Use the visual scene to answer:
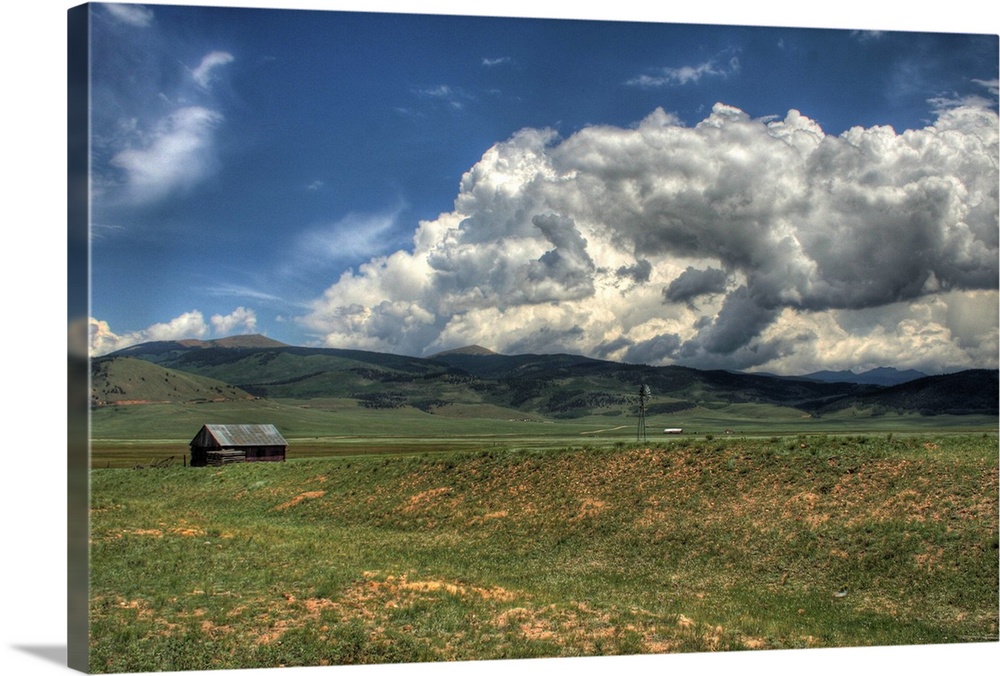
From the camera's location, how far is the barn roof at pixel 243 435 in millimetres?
47312

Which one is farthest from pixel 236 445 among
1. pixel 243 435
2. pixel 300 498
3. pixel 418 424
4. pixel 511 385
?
pixel 511 385

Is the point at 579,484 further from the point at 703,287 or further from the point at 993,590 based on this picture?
the point at 993,590

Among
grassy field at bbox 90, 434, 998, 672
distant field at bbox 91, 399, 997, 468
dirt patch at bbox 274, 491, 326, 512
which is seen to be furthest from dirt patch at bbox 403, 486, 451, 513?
distant field at bbox 91, 399, 997, 468

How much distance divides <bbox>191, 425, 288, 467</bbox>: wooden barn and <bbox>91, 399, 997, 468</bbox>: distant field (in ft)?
29.0

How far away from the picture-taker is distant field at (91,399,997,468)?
73062mm

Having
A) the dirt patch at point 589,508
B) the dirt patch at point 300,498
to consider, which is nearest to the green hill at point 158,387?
the dirt patch at point 300,498

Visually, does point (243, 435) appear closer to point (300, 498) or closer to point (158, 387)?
point (300, 498)

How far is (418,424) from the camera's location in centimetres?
12456

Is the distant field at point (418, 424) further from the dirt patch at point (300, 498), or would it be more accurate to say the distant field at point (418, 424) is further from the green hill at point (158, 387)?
the dirt patch at point (300, 498)

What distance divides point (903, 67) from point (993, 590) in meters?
12.0

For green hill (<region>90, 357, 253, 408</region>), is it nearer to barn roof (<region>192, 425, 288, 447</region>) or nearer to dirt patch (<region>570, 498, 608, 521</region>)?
barn roof (<region>192, 425, 288, 447</region>)

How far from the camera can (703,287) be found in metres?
24.9

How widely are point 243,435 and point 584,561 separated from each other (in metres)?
31.7

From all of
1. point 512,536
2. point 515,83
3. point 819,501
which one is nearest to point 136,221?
point 515,83
